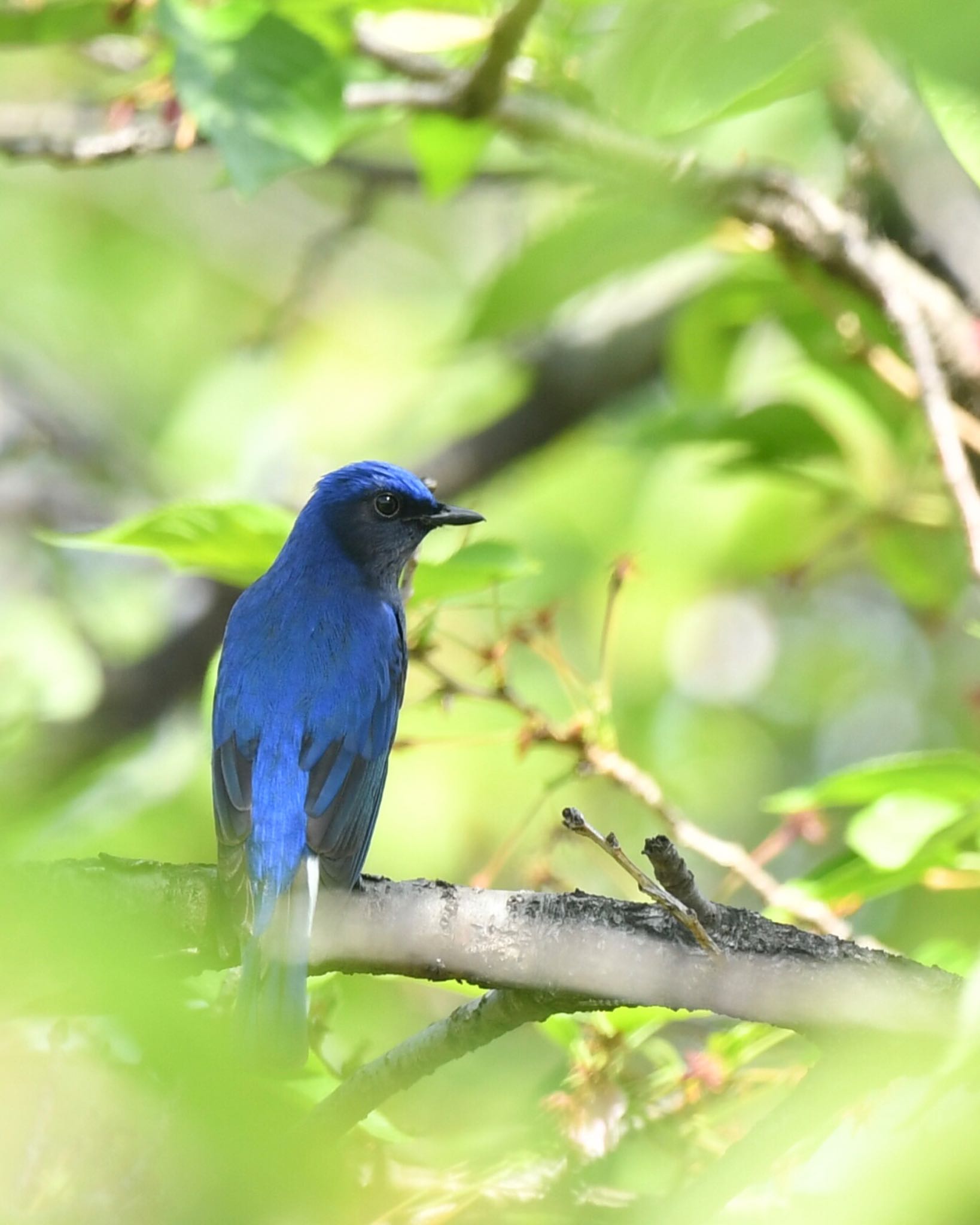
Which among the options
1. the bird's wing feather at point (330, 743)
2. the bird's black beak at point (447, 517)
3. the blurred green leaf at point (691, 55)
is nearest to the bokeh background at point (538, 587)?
the blurred green leaf at point (691, 55)

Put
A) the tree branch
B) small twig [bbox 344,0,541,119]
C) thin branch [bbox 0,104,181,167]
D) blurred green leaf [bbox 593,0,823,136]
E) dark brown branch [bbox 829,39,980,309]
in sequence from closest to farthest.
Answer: blurred green leaf [bbox 593,0,823,136], the tree branch, dark brown branch [bbox 829,39,980,309], small twig [bbox 344,0,541,119], thin branch [bbox 0,104,181,167]

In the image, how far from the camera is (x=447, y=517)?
4.96 meters

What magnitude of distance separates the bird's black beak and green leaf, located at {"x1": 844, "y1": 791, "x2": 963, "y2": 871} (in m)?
2.44

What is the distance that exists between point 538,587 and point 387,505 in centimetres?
62

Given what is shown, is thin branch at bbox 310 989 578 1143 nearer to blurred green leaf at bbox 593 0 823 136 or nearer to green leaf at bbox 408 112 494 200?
blurred green leaf at bbox 593 0 823 136

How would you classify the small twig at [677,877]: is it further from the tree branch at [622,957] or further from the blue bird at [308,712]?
the blue bird at [308,712]

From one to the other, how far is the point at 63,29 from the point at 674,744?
385 cm

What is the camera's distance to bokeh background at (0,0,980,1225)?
0.90m

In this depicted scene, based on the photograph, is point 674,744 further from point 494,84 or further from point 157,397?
point 157,397

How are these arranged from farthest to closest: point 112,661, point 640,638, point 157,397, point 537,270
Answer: point 157,397, point 640,638, point 112,661, point 537,270

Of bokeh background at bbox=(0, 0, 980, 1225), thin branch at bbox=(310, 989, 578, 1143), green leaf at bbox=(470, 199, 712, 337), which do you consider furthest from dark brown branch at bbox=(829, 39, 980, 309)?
thin branch at bbox=(310, 989, 578, 1143)

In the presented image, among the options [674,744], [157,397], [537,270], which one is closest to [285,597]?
[537,270]

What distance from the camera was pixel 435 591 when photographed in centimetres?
296

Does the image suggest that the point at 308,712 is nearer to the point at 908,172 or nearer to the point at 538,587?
the point at 538,587
